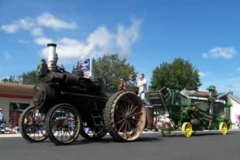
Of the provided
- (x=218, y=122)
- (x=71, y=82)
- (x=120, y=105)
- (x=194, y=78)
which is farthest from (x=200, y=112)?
(x=194, y=78)

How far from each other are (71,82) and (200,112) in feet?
25.1

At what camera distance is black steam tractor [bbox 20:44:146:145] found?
10922 millimetres

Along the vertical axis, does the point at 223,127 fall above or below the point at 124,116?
below

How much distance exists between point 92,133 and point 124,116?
1409mm

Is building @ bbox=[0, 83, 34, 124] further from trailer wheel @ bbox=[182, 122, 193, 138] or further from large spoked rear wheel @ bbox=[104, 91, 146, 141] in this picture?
large spoked rear wheel @ bbox=[104, 91, 146, 141]

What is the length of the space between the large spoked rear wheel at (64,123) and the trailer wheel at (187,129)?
5.87 m

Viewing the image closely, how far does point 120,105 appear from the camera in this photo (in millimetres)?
11992

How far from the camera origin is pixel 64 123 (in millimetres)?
11008

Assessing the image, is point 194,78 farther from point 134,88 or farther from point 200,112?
point 134,88

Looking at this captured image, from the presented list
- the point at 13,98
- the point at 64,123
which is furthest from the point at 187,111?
the point at 13,98

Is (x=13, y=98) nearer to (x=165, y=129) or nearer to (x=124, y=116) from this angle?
(x=165, y=129)

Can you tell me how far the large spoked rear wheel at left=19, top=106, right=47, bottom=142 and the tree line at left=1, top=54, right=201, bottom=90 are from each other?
155 feet

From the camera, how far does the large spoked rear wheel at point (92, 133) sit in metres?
12.4

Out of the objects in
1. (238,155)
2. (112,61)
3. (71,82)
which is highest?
(112,61)
